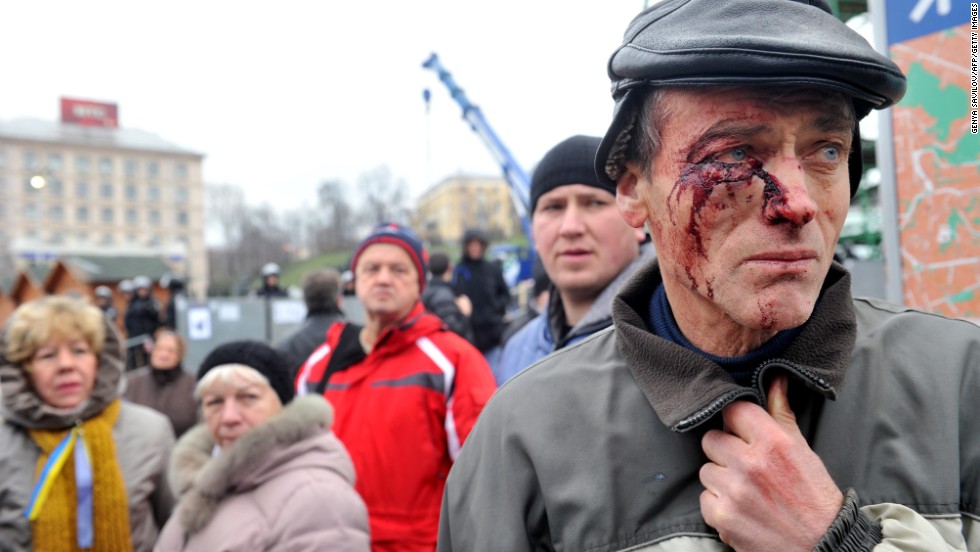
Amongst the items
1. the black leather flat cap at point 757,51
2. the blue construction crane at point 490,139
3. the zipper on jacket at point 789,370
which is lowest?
the zipper on jacket at point 789,370

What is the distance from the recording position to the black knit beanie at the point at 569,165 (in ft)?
8.61

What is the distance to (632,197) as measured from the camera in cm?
148

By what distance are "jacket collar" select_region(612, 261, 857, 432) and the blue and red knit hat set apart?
2.48 meters

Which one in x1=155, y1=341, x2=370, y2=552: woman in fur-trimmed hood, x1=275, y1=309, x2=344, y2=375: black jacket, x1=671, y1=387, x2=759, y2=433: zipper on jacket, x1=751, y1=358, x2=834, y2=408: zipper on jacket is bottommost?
x1=155, y1=341, x2=370, y2=552: woman in fur-trimmed hood

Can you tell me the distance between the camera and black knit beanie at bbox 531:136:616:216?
103 inches

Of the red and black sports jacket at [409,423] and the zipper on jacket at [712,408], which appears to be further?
the red and black sports jacket at [409,423]

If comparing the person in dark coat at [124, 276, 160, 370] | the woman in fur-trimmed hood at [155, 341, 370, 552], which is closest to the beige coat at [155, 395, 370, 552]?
the woman in fur-trimmed hood at [155, 341, 370, 552]

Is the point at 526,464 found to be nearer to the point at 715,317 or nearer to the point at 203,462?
the point at 715,317

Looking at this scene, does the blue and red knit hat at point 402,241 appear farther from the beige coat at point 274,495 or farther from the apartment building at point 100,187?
the apartment building at point 100,187

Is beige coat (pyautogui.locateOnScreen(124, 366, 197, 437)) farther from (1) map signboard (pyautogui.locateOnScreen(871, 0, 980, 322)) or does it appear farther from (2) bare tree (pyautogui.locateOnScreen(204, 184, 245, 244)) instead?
(2) bare tree (pyautogui.locateOnScreen(204, 184, 245, 244))

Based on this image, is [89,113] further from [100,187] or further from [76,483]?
[76,483]

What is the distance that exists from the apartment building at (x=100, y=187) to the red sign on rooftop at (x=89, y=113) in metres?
0.13

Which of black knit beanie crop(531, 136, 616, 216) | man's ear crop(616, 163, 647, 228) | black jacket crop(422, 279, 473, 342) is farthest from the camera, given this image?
black jacket crop(422, 279, 473, 342)

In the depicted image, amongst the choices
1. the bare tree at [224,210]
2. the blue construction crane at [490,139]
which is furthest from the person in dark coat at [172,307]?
the bare tree at [224,210]
